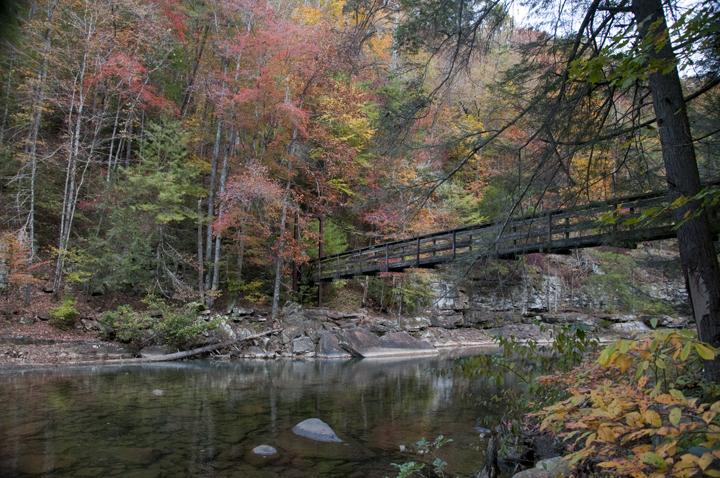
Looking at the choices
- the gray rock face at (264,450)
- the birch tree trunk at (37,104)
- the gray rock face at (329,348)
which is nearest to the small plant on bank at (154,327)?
the birch tree trunk at (37,104)

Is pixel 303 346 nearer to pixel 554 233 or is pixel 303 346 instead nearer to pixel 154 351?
pixel 154 351

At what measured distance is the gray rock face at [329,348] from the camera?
14664mm

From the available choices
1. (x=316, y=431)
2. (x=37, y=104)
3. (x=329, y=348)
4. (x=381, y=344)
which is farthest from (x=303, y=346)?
(x=37, y=104)

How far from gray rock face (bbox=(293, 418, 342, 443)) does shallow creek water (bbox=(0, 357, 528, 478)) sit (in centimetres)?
12

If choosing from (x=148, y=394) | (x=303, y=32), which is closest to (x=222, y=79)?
(x=303, y=32)

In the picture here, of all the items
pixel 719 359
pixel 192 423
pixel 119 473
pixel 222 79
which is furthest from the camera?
pixel 222 79

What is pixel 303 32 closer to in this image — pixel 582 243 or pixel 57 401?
pixel 582 243

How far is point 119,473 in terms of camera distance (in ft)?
14.5

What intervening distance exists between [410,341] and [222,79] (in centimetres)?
1094

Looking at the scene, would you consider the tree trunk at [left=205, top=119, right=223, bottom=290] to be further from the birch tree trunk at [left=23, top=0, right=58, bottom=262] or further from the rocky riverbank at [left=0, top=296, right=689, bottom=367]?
the birch tree trunk at [left=23, top=0, right=58, bottom=262]

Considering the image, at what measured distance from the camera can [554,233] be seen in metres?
8.53

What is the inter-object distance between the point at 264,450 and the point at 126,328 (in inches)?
354

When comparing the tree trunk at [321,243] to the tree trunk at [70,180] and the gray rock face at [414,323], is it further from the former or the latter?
the tree trunk at [70,180]

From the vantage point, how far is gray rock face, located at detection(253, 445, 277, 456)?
5.12 metres
